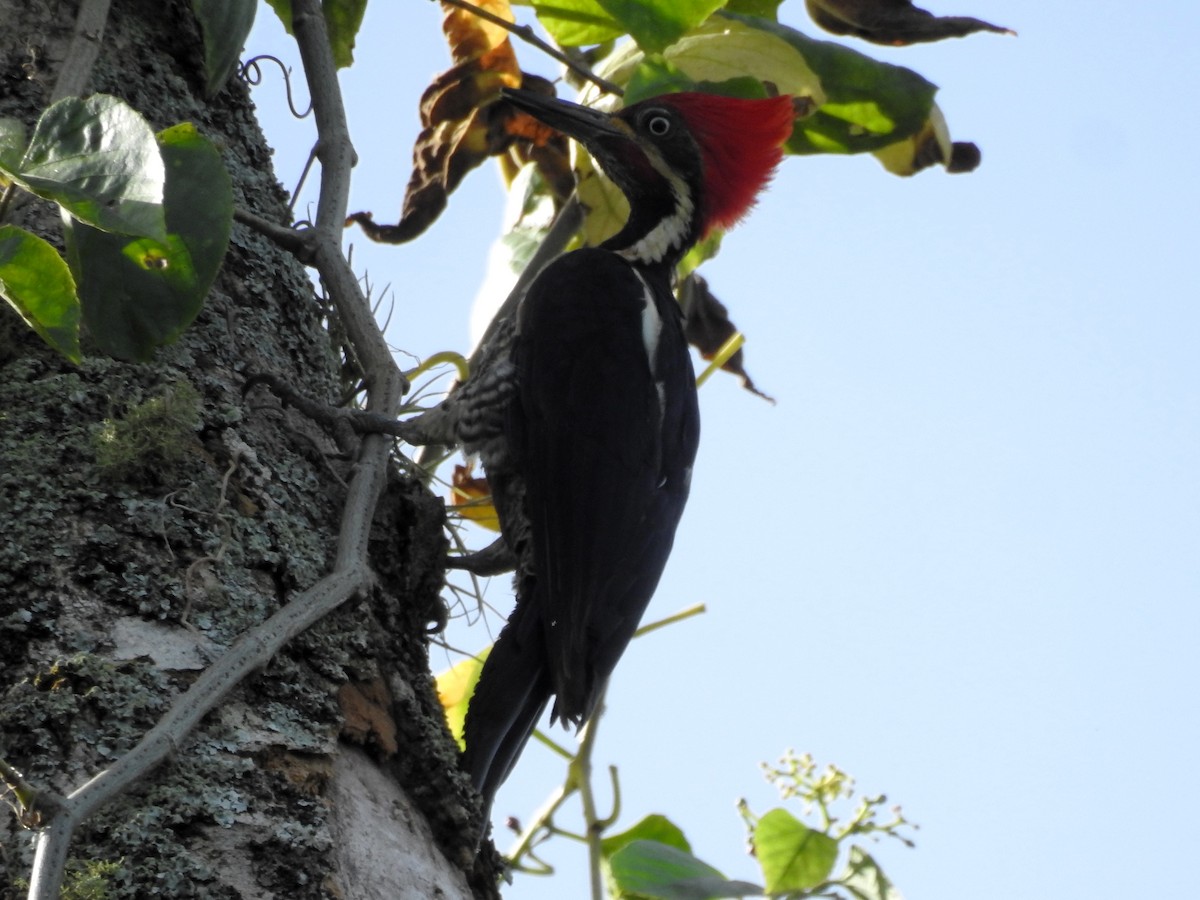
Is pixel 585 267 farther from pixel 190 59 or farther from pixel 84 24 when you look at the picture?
pixel 84 24

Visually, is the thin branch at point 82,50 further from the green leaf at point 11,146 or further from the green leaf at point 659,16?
the green leaf at point 659,16

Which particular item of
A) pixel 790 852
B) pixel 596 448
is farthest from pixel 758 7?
pixel 790 852

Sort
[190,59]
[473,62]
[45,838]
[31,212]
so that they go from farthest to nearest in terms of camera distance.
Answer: [473,62] < [190,59] < [31,212] < [45,838]

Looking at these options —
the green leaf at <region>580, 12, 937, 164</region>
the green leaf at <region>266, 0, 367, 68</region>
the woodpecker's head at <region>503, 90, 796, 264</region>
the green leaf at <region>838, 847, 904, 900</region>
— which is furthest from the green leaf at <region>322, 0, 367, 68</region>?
the green leaf at <region>838, 847, 904, 900</region>

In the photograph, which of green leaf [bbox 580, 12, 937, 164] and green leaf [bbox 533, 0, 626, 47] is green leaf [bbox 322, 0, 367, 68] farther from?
green leaf [bbox 580, 12, 937, 164]

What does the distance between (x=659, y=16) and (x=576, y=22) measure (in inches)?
11.2

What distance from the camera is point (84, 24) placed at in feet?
5.69

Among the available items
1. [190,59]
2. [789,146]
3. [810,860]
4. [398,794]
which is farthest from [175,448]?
[789,146]

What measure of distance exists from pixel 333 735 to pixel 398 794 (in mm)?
130

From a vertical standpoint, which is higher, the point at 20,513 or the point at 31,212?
the point at 31,212

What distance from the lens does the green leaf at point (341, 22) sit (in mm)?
2354

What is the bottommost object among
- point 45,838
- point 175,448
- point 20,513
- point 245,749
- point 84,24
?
point 45,838

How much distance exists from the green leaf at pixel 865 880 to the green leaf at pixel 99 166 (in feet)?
4.78

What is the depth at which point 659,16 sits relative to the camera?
6.98 feet
